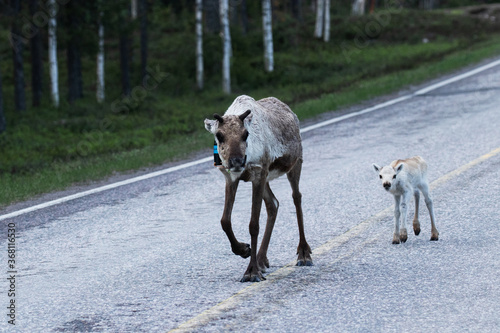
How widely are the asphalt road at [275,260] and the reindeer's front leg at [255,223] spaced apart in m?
0.12

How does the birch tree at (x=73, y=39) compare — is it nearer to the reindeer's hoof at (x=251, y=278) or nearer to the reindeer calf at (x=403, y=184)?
the reindeer calf at (x=403, y=184)

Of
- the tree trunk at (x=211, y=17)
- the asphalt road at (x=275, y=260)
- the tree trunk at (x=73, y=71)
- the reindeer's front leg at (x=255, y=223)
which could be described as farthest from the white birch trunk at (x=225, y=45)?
the reindeer's front leg at (x=255, y=223)

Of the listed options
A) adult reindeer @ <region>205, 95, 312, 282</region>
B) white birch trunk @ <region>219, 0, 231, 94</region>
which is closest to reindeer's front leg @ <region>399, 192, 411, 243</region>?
adult reindeer @ <region>205, 95, 312, 282</region>

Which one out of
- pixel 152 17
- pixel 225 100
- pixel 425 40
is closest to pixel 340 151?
pixel 225 100

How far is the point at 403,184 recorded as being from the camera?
785 cm

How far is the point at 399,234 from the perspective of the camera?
7.81 m

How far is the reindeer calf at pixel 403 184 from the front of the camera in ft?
25.4

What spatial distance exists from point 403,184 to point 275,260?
65.1 inches

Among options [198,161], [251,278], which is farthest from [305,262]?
[198,161]

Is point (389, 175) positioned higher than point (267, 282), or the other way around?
point (389, 175)

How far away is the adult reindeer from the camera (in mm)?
6160

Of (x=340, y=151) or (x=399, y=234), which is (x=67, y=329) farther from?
(x=340, y=151)

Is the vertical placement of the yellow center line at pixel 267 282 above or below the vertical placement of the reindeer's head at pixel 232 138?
below

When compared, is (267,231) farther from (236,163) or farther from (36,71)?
(36,71)
